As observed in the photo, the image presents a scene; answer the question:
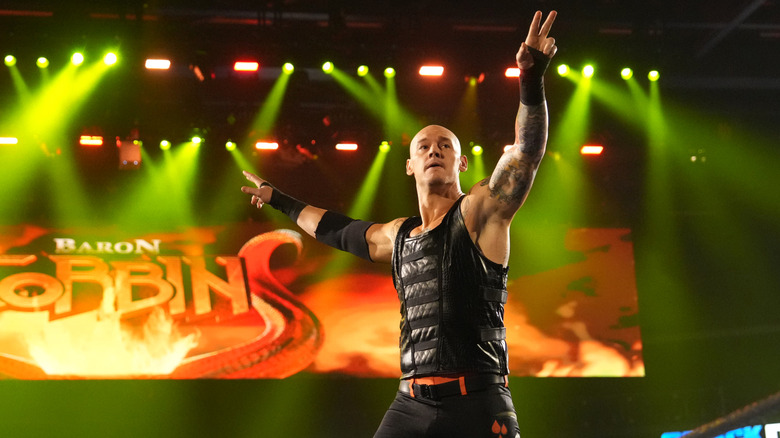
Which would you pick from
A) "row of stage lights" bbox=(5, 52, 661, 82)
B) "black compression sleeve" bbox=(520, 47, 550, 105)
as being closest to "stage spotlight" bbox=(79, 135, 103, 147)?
"row of stage lights" bbox=(5, 52, 661, 82)

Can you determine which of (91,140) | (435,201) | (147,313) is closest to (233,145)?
(91,140)

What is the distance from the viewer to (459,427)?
9.37 ft

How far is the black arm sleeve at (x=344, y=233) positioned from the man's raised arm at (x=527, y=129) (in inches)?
37.1

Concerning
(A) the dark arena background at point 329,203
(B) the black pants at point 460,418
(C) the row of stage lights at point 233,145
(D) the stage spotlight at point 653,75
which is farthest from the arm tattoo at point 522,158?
(D) the stage spotlight at point 653,75

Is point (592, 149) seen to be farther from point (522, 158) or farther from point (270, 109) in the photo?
point (522, 158)

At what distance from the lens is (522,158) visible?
2.94 meters

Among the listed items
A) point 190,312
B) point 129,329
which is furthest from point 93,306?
point 190,312

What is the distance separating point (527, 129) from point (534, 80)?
7.6 inches

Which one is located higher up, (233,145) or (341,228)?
(233,145)

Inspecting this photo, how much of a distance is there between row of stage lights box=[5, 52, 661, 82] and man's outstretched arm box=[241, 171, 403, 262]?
4.49 metres

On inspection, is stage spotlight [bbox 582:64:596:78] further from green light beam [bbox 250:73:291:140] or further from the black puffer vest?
the black puffer vest

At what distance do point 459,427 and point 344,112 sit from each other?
257 inches

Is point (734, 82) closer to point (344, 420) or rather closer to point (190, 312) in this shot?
point (344, 420)

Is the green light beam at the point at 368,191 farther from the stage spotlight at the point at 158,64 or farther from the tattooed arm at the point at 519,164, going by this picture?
the tattooed arm at the point at 519,164
